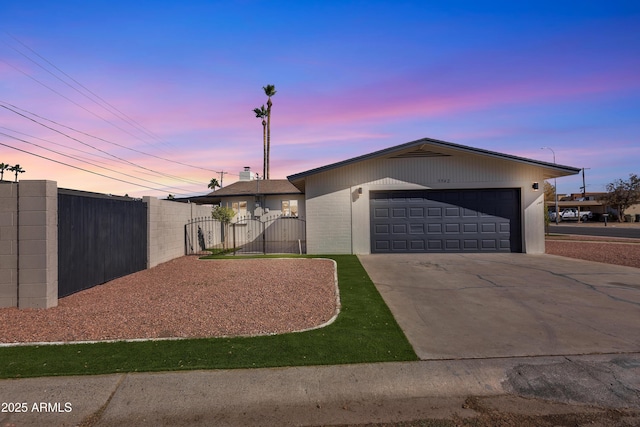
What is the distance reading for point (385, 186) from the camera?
1517 centimetres

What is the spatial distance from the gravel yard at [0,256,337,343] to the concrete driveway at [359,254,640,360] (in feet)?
6.12

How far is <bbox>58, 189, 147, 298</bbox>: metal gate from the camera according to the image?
7680 mm

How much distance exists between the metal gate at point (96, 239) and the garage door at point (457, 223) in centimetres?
958

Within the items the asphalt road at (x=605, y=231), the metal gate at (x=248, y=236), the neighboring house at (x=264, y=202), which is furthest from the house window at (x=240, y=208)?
the asphalt road at (x=605, y=231)

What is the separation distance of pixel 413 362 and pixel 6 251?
8.10 m

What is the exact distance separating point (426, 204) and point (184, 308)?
11547 mm

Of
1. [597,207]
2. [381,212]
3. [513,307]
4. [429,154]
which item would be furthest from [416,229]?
[597,207]

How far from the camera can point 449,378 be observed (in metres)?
3.93

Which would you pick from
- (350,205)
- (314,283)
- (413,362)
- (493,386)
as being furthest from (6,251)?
(350,205)

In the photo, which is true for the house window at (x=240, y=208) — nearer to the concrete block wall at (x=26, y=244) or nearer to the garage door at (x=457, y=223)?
the garage door at (x=457, y=223)

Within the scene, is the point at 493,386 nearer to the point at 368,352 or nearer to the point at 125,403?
the point at 368,352

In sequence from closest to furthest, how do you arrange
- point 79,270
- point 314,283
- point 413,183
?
point 79,270 → point 314,283 → point 413,183

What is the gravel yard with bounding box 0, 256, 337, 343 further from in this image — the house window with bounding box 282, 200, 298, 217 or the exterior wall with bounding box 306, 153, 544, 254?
the house window with bounding box 282, 200, 298, 217

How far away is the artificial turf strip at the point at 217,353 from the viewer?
419 cm
